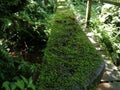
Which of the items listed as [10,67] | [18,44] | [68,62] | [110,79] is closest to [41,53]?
[18,44]

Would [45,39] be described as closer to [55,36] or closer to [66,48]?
[55,36]

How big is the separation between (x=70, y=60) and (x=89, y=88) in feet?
1.26

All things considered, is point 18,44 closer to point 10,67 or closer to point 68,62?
point 10,67

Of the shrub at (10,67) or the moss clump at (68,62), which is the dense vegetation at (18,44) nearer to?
the shrub at (10,67)

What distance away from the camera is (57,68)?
224 cm

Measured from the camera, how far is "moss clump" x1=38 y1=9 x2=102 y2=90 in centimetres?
203

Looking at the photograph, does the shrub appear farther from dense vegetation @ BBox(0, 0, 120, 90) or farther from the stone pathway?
the stone pathway

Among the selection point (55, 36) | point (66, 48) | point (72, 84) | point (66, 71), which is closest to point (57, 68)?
point (66, 71)

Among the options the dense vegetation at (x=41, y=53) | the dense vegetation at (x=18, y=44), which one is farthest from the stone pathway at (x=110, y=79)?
the dense vegetation at (x=18, y=44)

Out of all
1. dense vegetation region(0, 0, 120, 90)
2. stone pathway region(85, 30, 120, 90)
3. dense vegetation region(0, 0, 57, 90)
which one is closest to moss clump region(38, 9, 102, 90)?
dense vegetation region(0, 0, 120, 90)

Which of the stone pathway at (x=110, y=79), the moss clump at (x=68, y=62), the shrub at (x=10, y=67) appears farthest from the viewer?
the stone pathway at (x=110, y=79)

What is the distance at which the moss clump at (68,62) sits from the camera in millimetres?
2027

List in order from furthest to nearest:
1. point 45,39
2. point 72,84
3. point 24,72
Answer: point 45,39
point 24,72
point 72,84

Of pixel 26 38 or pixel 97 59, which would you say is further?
pixel 26 38
